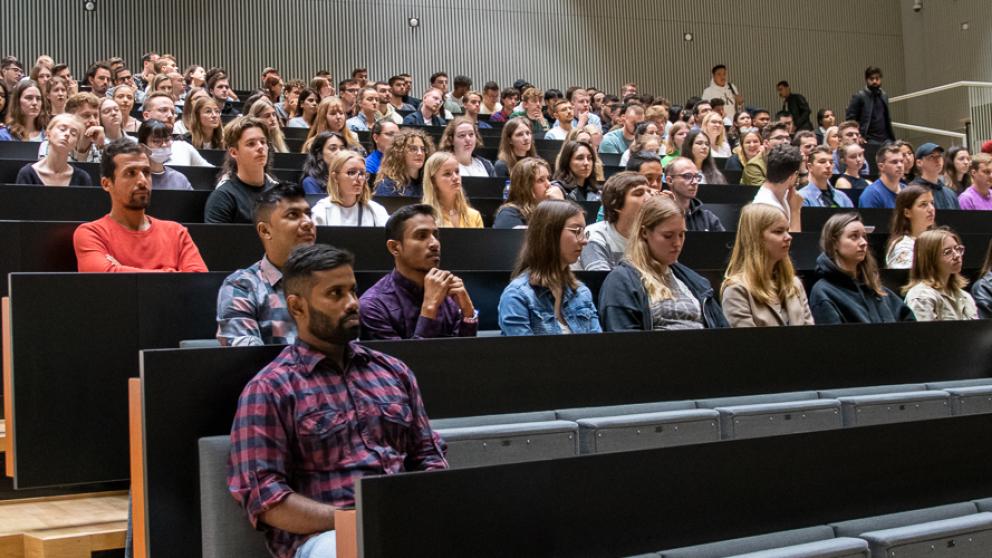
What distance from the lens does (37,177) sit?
3.55m

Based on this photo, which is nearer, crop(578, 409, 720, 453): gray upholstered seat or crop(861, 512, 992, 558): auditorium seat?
crop(861, 512, 992, 558): auditorium seat

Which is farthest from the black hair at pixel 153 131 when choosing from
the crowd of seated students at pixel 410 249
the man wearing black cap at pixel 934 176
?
the man wearing black cap at pixel 934 176

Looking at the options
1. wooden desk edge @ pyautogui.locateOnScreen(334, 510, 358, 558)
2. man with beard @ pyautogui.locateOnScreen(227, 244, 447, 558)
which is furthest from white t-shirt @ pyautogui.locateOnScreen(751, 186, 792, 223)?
wooden desk edge @ pyautogui.locateOnScreen(334, 510, 358, 558)

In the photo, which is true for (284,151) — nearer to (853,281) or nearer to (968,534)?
(853,281)

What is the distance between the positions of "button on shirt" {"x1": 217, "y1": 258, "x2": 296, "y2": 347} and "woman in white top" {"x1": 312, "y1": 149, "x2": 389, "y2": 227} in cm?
109

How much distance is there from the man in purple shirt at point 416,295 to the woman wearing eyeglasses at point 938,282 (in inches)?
59.2

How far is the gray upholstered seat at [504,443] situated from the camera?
1981 mm

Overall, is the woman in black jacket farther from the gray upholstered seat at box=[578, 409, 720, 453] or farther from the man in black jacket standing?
the man in black jacket standing

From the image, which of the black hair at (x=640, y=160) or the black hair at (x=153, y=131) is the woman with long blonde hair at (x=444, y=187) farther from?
the black hair at (x=153, y=131)

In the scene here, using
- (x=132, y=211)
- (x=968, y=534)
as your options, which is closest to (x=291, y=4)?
(x=132, y=211)

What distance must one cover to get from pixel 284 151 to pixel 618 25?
247 inches

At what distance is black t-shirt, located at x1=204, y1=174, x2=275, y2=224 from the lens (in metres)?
3.31

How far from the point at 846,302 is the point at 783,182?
102 centimetres

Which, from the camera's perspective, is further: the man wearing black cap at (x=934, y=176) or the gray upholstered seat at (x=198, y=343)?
the man wearing black cap at (x=934, y=176)
